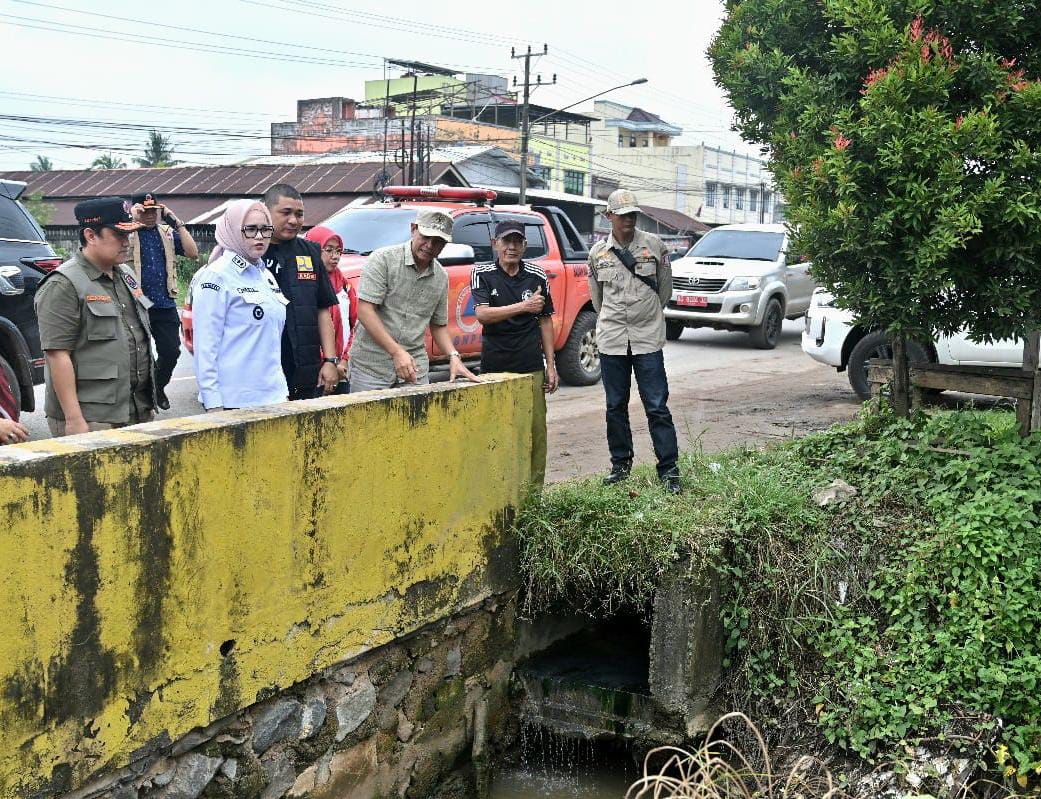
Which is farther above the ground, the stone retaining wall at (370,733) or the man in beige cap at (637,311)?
the man in beige cap at (637,311)

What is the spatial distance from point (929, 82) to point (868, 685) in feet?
9.35

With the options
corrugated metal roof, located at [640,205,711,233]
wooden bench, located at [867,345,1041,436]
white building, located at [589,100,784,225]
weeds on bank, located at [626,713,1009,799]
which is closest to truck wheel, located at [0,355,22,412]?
weeds on bank, located at [626,713,1009,799]

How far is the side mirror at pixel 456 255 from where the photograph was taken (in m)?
9.14

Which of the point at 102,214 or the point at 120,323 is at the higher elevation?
the point at 102,214

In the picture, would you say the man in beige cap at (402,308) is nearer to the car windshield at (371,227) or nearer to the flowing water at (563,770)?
the flowing water at (563,770)

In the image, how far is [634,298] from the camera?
5953mm

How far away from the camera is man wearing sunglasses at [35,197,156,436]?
14.1ft

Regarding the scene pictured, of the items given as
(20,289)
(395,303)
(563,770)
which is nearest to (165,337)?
(20,289)

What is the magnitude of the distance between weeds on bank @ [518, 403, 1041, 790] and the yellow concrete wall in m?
0.66

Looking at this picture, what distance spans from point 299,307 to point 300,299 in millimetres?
42

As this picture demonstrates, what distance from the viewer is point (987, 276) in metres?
5.43

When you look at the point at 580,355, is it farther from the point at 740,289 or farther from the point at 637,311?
the point at 637,311

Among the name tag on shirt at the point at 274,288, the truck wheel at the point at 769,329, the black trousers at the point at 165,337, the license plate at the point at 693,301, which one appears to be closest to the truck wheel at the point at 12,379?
the black trousers at the point at 165,337

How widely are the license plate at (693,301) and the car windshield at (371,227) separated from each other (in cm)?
578
